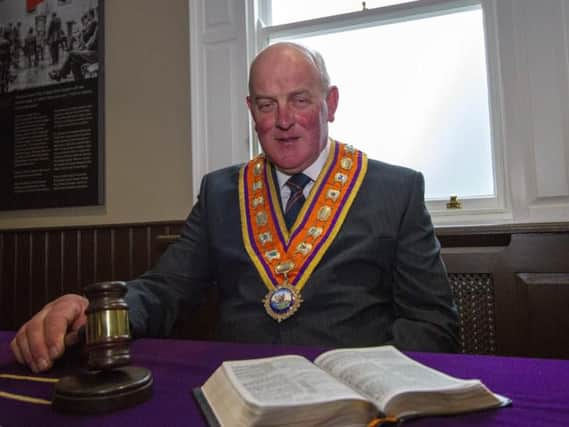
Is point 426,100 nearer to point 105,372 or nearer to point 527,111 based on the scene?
point 527,111

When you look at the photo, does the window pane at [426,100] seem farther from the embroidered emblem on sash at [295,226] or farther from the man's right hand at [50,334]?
the man's right hand at [50,334]

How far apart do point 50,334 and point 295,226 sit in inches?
26.9

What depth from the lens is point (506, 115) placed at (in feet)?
7.75

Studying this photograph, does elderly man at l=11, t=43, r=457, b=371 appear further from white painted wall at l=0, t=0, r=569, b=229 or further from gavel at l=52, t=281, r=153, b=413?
white painted wall at l=0, t=0, r=569, b=229

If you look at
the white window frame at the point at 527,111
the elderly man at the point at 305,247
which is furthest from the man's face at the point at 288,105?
the white window frame at the point at 527,111

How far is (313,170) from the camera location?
149cm

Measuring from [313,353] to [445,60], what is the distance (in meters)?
2.17

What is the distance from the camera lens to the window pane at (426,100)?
2.55 m

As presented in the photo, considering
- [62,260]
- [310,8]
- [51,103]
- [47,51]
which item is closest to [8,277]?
[62,260]

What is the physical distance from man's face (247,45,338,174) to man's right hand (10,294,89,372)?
0.74 meters

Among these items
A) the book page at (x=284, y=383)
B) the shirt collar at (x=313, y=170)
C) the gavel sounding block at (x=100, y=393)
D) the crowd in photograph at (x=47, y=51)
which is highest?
the crowd in photograph at (x=47, y=51)

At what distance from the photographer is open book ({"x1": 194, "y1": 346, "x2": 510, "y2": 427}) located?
519 mm

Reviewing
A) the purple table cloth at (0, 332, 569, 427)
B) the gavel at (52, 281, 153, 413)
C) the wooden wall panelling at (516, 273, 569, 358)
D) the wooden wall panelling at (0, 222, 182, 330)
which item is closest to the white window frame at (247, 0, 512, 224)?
the wooden wall panelling at (516, 273, 569, 358)

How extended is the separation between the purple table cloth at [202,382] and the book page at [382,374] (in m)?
0.04
